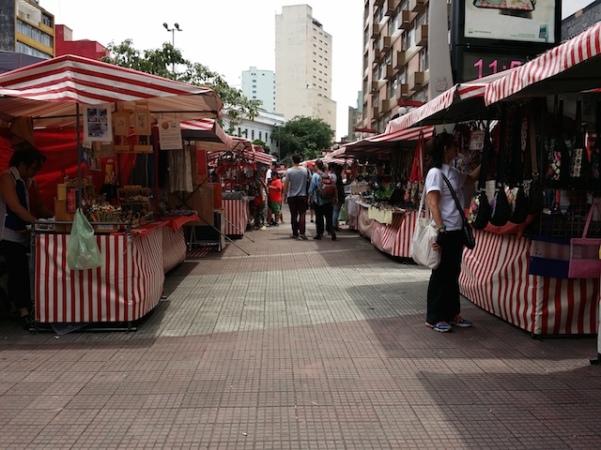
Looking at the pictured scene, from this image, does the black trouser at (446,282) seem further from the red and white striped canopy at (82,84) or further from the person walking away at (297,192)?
the person walking away at (297,192)

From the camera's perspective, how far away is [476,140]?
6148mm

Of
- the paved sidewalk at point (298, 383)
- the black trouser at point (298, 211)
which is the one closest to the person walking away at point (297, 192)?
the black trouser at point (298, 211)

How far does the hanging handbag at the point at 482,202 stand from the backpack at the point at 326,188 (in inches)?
290

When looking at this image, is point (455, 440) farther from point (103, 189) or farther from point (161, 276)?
point (103, 189)

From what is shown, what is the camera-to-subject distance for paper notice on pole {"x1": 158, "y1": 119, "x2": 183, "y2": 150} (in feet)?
24.8

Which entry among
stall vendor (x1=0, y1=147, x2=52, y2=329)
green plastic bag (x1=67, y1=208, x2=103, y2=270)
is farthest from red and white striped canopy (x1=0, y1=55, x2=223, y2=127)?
green plastic bag (x1=67, y1=208, x2=103, y2=270)

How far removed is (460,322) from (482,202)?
124 cm

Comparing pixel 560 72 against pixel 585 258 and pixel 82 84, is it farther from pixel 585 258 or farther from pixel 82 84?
pixel 82 84

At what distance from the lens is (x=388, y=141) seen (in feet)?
36.5

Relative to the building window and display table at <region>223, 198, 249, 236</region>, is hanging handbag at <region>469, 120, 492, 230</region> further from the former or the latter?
the building window

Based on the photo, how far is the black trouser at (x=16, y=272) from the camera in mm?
5605

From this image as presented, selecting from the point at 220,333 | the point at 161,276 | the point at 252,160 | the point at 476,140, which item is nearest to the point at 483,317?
the point at 476,140

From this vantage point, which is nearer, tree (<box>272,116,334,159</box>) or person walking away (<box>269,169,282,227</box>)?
person walking away (<box>269,169,282,227</box>)

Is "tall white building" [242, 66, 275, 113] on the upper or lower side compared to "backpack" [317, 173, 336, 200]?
upper
